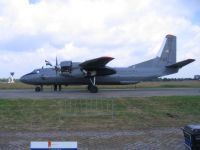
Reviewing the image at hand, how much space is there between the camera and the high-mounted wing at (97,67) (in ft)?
107

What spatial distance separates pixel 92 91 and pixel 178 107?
584 inches

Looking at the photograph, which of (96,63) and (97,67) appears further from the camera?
(97,67)

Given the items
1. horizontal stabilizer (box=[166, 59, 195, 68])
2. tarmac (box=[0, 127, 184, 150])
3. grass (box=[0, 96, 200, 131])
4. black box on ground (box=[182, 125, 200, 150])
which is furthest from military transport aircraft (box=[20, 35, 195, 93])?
A: black box on ground (box=[182, 125, 200, 150])

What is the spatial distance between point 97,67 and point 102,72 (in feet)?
3.85

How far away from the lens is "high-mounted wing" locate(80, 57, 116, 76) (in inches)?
1281

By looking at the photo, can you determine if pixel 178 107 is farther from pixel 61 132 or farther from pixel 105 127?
pixel 61 132

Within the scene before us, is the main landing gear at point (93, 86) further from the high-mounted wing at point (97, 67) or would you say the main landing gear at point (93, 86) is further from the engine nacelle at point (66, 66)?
the engine nacelle at point (66, 66)

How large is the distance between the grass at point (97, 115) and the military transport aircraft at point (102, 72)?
12.3 m

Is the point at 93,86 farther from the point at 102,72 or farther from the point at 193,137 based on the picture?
the point at 193,137

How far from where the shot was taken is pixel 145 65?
3841 centimetres

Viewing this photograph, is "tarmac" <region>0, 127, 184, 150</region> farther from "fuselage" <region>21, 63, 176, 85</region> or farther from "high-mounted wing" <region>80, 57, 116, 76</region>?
"fuselage" <region>21, 63, 176, 85</region>

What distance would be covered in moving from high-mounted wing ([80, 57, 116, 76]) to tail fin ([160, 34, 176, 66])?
7.01 metres

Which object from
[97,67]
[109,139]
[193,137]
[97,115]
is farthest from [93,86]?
[193,137]

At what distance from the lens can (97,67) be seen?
113 feet
